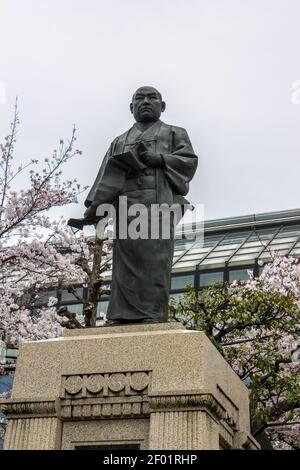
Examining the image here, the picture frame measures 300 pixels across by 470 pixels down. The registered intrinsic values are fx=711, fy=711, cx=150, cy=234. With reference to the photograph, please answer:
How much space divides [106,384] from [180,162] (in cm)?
274

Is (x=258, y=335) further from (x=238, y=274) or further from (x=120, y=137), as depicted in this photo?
(x=238, y=274)

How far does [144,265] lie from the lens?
25.0 feet

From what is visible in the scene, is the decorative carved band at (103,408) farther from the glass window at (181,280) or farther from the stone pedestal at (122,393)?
the glass window at (181,280)

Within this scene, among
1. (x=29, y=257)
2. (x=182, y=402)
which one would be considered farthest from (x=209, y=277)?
(x=182, y=402)

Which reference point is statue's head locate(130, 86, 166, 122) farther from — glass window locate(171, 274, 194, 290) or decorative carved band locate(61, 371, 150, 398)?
glass window locate(171, 274, 194, 290)

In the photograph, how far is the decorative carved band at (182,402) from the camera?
6.32 m

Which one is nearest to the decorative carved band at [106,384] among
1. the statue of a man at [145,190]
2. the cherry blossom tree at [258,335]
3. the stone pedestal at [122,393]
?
the stone pedestal at [122,393]

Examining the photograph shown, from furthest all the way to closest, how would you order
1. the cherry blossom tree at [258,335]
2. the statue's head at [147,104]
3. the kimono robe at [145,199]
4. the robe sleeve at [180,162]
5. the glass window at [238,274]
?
1. the glass window at [238,274]
2. the cherry blossom tree at [258,335]
3. the statue's head at [147,104]
4. the robe sleeve at [180,162]
5. the kimono robe at [145,199]

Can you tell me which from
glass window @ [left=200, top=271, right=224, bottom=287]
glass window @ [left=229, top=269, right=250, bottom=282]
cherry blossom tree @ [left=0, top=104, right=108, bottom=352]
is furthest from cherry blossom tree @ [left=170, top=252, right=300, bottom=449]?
glass window @ [left=200, top=271, right=224, bottom=287]

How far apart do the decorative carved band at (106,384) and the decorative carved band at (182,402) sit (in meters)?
0.20

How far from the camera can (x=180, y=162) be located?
809 centimetres

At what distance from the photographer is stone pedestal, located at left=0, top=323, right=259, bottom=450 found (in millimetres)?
6371
